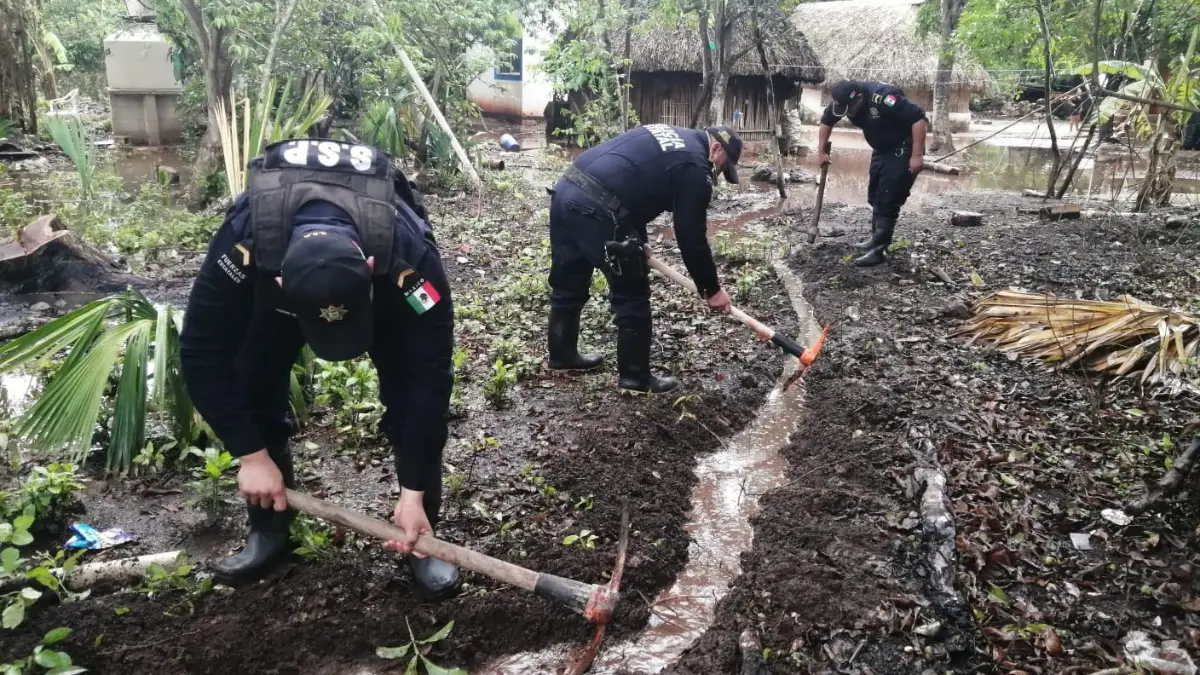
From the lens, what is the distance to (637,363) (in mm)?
4488

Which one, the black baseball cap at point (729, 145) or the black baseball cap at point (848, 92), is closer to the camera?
the black baseball cap at point (729, 145)

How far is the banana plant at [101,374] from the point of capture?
Result: 9.78 feet

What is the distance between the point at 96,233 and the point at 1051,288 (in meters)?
8.70

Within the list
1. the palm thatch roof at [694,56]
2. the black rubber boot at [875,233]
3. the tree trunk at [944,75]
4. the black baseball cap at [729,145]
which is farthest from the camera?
the palm thatch roof at [694,56]

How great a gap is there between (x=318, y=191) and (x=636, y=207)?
7.82 feet

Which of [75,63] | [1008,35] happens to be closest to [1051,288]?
[1008,35]

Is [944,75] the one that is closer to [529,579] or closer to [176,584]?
[529,579]

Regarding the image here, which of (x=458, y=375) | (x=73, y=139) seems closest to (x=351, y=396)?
(x=458, y=375)

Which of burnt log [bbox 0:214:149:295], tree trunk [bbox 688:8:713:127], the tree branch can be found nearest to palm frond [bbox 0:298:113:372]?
burnt log [bbox 0:214:149:295]

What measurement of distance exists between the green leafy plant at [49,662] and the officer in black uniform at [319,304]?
635 mm

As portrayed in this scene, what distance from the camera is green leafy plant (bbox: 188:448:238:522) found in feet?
9.73

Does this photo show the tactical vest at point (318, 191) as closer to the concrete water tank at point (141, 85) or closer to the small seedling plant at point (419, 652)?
the small seedling plant at point (419, 652)

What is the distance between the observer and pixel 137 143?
16.1m

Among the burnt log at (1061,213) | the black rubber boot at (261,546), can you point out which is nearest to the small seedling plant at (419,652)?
the black rubber boot at (261,546)
